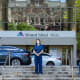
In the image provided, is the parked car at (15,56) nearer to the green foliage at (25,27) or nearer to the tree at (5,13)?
the green foliage at (25,27)

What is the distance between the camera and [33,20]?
799 inches

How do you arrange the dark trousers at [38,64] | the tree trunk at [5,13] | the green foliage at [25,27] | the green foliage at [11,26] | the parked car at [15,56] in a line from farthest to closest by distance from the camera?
the tree trunk at [5,13], the green foliage at [11,26], the green foliage at [25,27], the parked car at [15,56], the dark trousers at [38,64]

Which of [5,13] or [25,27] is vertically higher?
[5,13]

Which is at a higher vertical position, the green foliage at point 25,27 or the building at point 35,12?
the building at point 35,12

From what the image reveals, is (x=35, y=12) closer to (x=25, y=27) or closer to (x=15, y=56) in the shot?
(x=25, y=27)

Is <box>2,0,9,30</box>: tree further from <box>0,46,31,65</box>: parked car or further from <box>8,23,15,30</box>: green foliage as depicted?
<box>0,46,31,65</box>: parked car

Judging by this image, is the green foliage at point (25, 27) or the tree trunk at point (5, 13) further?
the tree trunk at point (5, 13)

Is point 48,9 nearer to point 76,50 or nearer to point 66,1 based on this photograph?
point 66,1

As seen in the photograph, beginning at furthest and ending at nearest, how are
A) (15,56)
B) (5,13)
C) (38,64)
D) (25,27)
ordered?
(5,13) → (25,27) → (15,56) → (38,64)

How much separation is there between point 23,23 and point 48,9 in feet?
7.72

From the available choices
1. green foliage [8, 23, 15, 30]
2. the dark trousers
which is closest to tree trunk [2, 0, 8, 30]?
green foliage [8, 23, 15, 30]

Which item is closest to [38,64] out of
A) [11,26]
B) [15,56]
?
[15,56]

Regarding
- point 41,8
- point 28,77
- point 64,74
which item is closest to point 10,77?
point 28,77

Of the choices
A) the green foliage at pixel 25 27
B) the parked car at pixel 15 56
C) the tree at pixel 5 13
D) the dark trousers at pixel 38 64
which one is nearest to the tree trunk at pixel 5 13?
the tree at pixel 5 13
